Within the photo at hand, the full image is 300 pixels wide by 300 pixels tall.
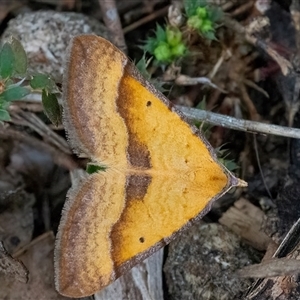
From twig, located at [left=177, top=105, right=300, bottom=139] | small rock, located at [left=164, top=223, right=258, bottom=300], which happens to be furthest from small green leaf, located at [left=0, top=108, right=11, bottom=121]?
small rock, located at [left=164, top=223, right=258, bottom=300]

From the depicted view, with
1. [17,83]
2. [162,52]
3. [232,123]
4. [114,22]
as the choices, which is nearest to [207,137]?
[232,123]

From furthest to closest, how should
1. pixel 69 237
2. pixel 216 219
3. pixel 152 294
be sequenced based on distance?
pixel 216 219 → pixel 152 294 → pixel 69 237

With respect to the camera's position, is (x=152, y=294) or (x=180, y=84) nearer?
(x=152, y=294)

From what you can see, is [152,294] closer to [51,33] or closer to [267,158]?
[267,158]

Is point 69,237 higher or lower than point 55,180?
higher

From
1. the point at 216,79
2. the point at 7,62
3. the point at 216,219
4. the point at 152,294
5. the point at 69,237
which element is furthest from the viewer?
the point at 216,79

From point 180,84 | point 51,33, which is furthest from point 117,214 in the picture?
point 51,33

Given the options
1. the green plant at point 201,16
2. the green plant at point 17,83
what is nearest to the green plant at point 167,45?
the green plant at point 201,16
